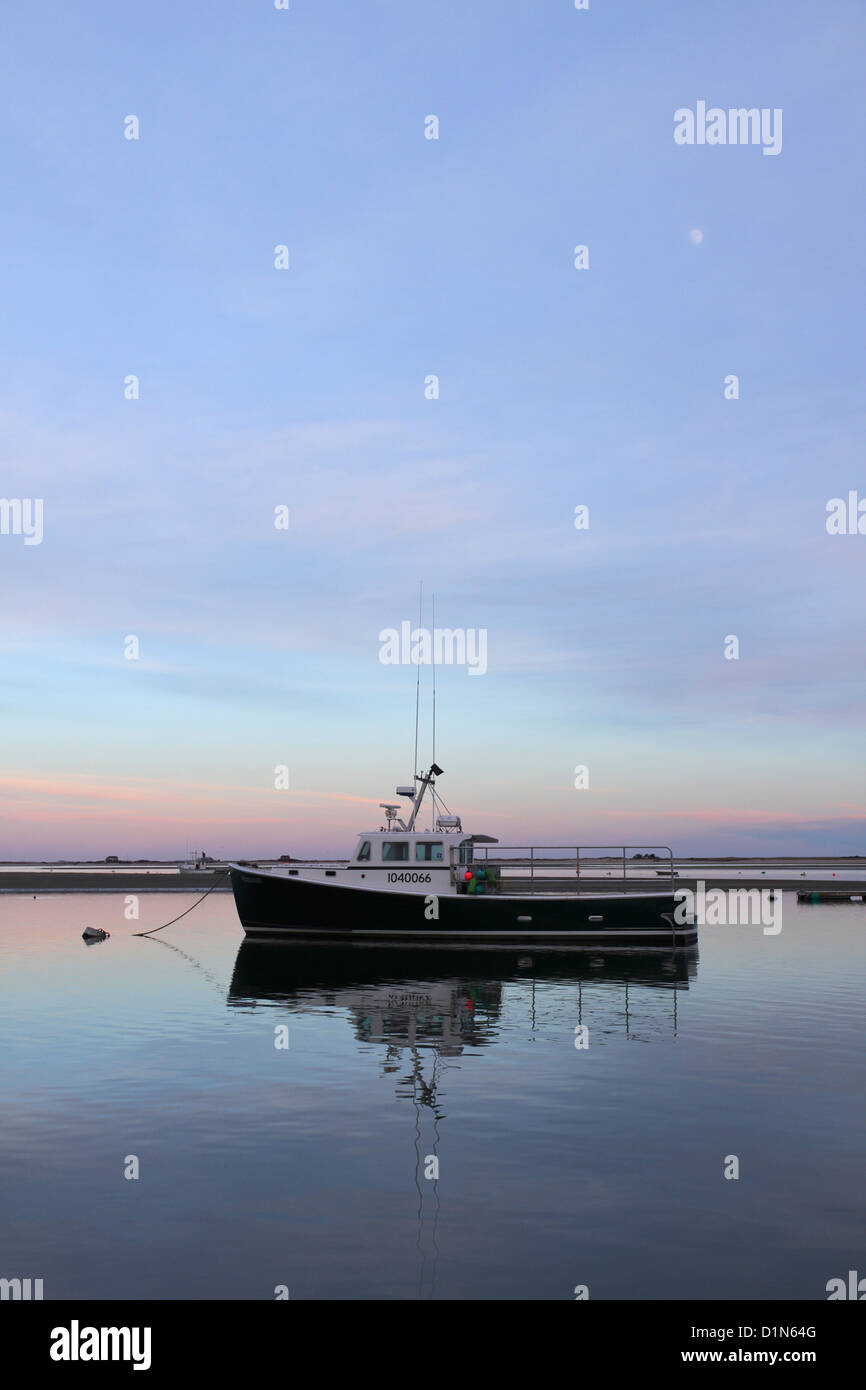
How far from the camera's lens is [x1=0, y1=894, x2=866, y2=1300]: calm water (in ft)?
34.7

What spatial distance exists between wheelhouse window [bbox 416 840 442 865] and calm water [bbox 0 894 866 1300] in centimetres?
1374

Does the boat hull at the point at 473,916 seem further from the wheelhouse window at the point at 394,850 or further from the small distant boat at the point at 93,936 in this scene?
the small distant boat at the point at 93,936

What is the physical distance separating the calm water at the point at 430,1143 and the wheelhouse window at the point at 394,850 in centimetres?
1396

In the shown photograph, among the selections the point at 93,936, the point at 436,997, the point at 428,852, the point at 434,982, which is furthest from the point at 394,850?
the point at 93,936

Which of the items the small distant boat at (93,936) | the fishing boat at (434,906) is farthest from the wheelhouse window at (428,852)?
the small distant boat at (93,936)

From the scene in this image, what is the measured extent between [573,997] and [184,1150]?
62.2 ft

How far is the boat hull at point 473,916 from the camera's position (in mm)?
44156

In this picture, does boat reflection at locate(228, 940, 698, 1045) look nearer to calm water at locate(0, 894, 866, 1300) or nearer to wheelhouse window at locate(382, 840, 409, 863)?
calm water at locate(0, 894, 866, 1300)

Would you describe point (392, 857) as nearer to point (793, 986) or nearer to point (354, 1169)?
point (793, 986)

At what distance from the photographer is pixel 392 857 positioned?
45.1 m

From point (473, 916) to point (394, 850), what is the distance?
436 centimetres

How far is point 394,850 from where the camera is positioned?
45.1 m

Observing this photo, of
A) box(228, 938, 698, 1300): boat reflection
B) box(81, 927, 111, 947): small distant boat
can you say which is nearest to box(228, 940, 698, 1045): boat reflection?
box(228, 938, 698, 1300): boat reflection
